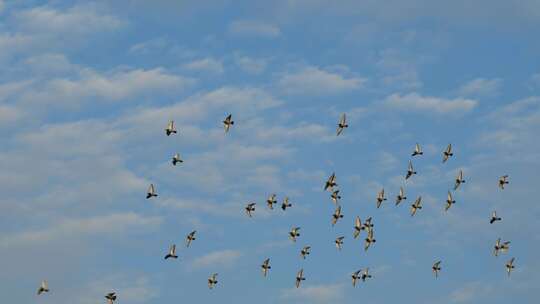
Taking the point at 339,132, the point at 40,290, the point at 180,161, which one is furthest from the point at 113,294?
the point at 339,132

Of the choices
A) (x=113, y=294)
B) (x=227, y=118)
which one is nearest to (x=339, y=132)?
(x=227, y=118)

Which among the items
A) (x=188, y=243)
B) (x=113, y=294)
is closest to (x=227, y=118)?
(x=188, y=243)

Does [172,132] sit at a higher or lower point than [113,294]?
higher

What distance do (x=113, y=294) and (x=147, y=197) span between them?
1850 centimetres

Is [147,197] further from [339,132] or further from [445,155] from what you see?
[445,155]

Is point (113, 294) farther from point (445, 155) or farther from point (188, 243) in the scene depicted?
point (445, 155)

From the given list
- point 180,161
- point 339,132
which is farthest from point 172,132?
point 339,132

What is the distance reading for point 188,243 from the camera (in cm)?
19512

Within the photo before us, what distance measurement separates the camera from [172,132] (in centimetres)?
19288

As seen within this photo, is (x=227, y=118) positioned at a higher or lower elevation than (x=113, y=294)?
higher

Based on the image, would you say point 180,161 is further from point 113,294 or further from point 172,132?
point 113,294

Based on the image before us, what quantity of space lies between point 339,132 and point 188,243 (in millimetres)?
33113

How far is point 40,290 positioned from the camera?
199 metres

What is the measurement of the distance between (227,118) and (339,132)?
65.0 feet
